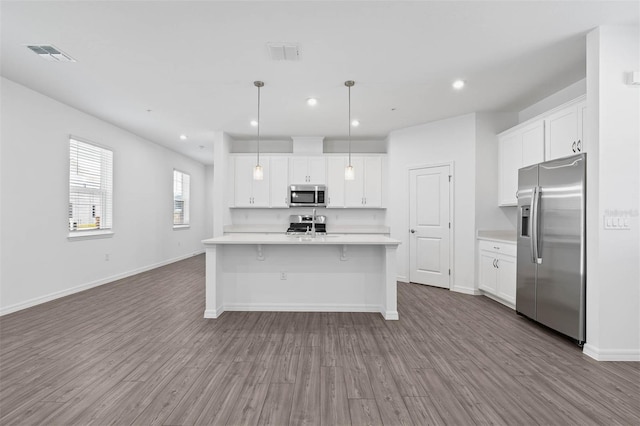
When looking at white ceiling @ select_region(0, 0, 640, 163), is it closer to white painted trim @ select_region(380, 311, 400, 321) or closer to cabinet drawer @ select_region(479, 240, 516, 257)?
cabinet drawer @ select_region(479, 240, 516, 257)

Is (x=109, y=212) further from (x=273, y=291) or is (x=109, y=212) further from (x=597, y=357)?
(x=597, y=357)

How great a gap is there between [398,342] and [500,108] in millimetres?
3941

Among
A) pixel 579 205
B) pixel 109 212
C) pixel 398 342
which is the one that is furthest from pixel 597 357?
pixel 109 212

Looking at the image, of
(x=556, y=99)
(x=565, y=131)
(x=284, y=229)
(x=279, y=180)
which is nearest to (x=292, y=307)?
(x=284, y=229)

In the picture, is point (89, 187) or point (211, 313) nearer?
point (211, 313)

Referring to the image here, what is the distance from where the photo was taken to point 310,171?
20.9ft

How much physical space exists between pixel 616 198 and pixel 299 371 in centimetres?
308

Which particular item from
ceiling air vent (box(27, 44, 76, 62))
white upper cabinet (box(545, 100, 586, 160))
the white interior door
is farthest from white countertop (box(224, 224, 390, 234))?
ceiling air vent (box(27, 44, 76, 62))

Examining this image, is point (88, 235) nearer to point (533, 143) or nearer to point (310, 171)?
point (310, 171)

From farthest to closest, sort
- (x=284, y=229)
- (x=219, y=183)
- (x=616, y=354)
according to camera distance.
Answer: (x=284, y=229) → (x=219, y=183) → (x=616, y=354)

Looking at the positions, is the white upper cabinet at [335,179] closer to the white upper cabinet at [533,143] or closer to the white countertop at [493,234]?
the white countertop at [493,234]

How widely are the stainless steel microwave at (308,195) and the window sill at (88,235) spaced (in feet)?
11.1

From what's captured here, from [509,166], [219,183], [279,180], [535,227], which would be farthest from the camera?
[279,180]

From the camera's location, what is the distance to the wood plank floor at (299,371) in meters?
1.92
